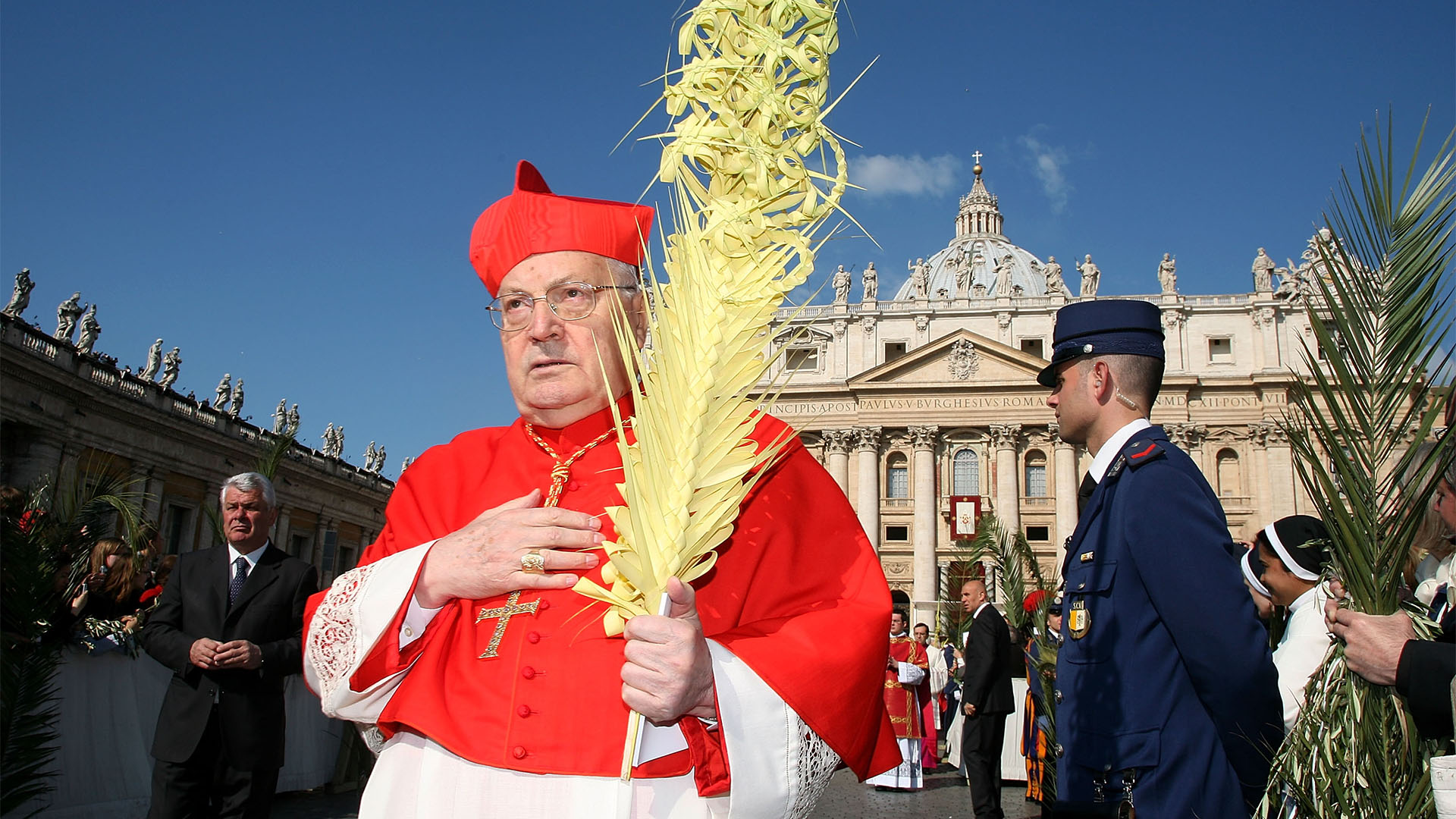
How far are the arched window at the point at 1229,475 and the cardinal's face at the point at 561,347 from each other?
1779 inches

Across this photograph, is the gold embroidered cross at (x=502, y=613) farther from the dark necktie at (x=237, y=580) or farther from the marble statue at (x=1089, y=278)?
the marble statue at (x=1089, y=278)

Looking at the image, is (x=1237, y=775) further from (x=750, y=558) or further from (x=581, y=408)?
(x=581, y=408)

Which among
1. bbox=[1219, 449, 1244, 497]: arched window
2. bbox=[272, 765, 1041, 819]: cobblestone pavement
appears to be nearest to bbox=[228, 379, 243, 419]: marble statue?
bbox=[272, 765, 1041, 819]: cobblestone pavement

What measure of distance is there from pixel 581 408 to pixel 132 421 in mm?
24239

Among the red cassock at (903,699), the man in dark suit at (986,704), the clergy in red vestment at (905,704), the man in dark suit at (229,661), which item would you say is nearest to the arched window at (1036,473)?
the clergy in red vestment at (905,704)

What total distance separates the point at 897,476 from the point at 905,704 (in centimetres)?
3376

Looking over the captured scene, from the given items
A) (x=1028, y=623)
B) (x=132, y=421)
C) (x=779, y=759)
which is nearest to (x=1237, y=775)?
(x=779, y=759)

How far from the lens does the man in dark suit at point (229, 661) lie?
4.44 metres

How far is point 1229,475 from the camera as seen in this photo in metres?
42.8

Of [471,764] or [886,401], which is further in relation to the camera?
[886,401]

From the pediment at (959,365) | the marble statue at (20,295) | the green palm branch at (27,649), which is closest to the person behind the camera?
the green palm branch at (27,649)

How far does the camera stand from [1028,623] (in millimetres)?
10680

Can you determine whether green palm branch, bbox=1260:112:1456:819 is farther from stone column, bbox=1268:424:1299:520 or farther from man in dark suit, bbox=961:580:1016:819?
stone column, bbox=1268:424:1299:520

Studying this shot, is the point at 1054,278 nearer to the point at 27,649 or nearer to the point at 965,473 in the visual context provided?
the point at 965,473
